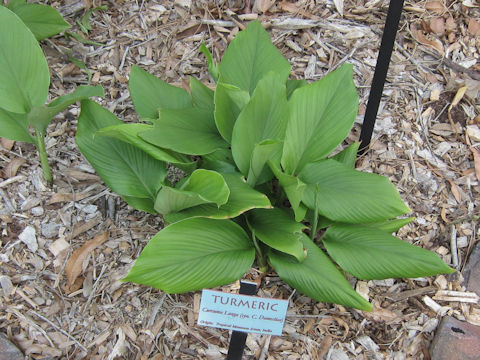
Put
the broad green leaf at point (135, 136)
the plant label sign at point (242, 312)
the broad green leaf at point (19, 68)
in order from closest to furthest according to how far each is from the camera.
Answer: the plant label sign at point (242, 312), the broad green leaf at point (135, 136), the broad green leaf at point (19, 68)

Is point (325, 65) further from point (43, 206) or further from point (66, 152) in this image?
point (43, 206)

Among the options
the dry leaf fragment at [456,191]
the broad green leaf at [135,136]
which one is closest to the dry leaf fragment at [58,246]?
the broad green leaf at [135,136]

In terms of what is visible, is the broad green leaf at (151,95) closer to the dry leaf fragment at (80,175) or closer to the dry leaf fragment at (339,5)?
the dry leaf fragment at (80,175)

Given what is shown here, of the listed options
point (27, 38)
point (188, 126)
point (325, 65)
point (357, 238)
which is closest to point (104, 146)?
point (188, 126)

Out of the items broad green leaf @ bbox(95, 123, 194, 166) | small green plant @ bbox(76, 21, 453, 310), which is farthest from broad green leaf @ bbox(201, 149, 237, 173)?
broad green leaf @ bbox(95, 123, 194, 166)

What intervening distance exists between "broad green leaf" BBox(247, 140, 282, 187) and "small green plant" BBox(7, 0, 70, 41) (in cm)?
80

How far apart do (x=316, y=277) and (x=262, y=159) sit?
0.30 metres

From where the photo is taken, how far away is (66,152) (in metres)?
1.50

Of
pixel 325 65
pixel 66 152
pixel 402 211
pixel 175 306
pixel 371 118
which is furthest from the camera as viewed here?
pixel 325 65

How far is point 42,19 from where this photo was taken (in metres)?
1.54

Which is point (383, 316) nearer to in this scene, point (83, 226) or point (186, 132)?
point (186, 132)

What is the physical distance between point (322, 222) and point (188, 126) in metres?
0.43

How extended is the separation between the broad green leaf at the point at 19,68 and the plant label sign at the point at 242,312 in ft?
2.30

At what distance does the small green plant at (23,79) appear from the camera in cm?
125
